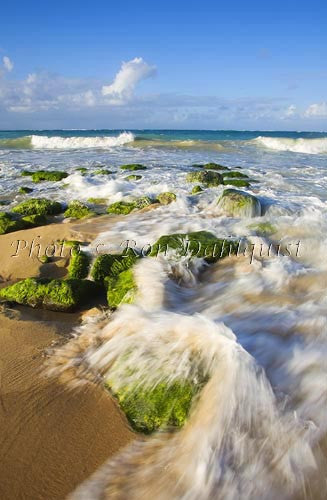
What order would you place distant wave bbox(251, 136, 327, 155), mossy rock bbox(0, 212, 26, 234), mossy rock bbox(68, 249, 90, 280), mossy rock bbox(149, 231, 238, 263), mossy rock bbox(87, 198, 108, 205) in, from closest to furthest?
mossy rock bbox(68, 249, 90, 280) < mossy rock bbox(149, 231, 238, 263) < mossy rock bbox(0, 212, 26, 234) < mossy rock bbox(87, 198, 108, 205) < distant wave bbox(251, 136, 327, 155)

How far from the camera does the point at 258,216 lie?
6.29 meters

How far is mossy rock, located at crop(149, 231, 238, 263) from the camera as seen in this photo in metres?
4.35

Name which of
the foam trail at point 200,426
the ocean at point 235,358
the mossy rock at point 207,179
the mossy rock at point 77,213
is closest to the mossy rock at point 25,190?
the mossy rock at point 77,213

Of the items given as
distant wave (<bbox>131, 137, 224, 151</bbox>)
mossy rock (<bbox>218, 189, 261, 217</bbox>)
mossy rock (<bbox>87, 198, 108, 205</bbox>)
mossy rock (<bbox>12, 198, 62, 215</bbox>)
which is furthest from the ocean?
distant wave (<bbox>131, 137, 224, 151</bbox>)

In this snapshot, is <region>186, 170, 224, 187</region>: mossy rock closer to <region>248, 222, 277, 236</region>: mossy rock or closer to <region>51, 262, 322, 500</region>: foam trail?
<region>248, 222, 277, 236</region>: mossy rock

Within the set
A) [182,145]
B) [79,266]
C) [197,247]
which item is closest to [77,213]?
[79,266]

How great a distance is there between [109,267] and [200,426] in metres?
2.17

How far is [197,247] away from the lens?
445cm

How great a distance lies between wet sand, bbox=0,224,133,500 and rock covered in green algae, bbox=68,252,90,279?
117 cm

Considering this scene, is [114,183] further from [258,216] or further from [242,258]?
[242,258]

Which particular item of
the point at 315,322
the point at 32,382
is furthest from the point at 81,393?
the point at 315,322

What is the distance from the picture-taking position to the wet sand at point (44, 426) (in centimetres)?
191

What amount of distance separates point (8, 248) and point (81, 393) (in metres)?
3.12

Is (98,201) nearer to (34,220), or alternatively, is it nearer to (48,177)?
(34,220)
